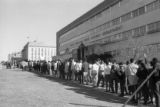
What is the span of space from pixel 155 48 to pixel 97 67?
74.6 feet

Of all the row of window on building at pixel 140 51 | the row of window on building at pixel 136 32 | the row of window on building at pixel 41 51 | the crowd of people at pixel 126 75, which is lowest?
the crowd of people at pixel 126 75

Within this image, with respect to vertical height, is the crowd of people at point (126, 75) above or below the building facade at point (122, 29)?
below

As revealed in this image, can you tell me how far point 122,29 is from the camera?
1927 inches

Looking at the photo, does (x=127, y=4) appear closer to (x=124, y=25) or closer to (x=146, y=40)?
(x=124, y=25)

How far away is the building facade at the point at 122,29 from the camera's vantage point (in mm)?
39812

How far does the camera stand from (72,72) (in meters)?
23.5

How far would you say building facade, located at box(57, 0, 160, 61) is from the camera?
39.8 meters

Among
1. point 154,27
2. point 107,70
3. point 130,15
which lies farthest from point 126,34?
point 107,70

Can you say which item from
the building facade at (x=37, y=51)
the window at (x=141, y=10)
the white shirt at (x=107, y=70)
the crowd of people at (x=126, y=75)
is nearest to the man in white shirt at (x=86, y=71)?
the crowd of people at (x=126, y=75)

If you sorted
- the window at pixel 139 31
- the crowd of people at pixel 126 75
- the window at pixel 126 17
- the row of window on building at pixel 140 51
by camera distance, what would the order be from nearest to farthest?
1. the crowd of people at pixel 126 75
2. the row of window on building at pixel 140 51
3. the window at pixel 139 31
4. the window at pixel 126 17

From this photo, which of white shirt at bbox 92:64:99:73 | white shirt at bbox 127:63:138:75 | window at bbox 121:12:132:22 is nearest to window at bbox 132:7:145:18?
window at bbox 121:12:132:22

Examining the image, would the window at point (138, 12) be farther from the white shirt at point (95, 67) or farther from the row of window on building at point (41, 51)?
the row of window on building at point (41, 51)

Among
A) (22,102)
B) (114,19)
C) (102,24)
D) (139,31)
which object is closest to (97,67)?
(22,102)

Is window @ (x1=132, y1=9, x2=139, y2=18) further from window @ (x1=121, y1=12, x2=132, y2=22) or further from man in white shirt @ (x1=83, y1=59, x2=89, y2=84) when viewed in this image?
man in white shirt @ (x1=83, y1=59, x2=89, y2=84)
